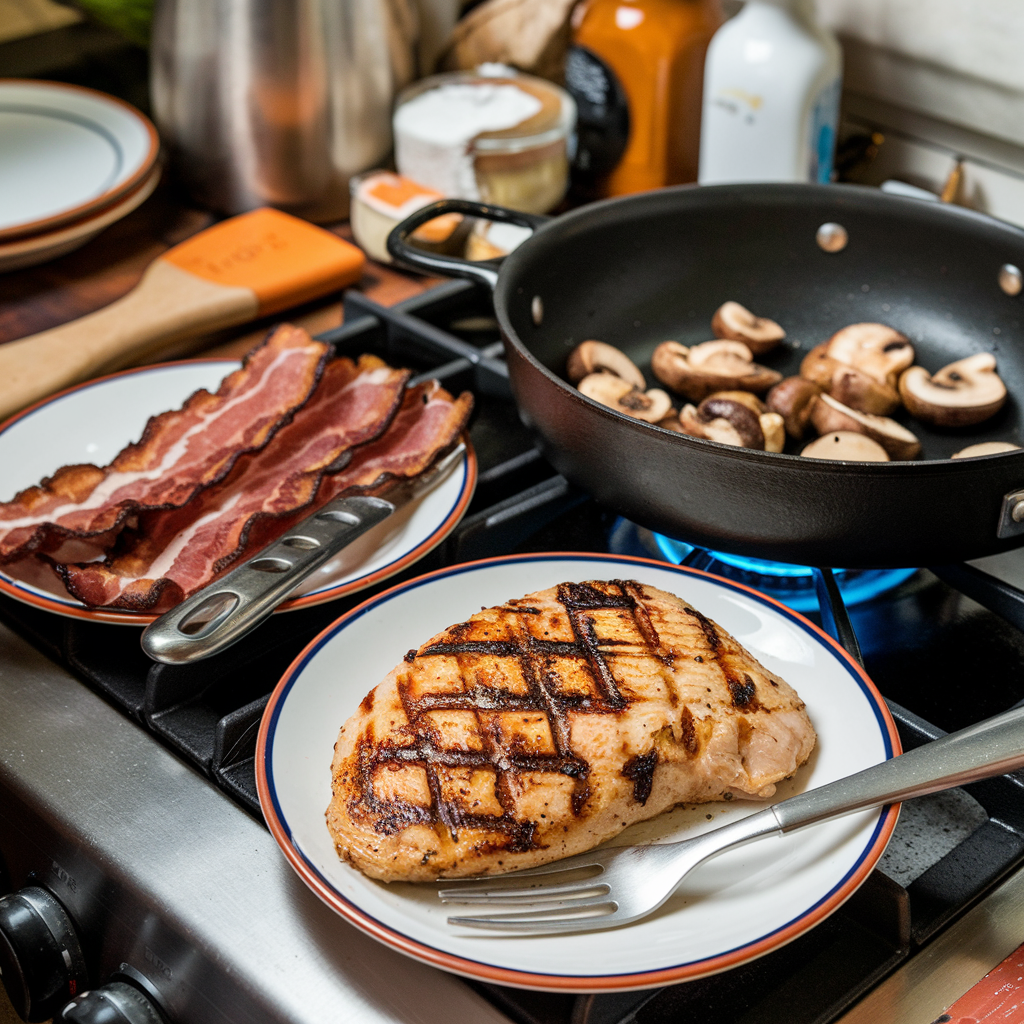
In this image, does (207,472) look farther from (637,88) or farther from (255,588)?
(637,88)

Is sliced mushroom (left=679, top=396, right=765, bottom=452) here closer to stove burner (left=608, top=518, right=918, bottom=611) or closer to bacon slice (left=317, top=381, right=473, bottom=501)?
stove burner (left=608, top=518, right=918, bottom=611)

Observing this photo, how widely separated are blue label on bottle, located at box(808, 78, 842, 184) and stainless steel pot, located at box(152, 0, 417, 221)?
1.92ft

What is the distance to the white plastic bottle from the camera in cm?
123

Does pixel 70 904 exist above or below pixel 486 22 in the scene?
below

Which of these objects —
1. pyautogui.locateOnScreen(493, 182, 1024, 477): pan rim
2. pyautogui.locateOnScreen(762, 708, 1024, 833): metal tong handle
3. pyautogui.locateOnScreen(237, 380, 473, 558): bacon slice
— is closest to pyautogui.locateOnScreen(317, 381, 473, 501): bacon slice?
pyautogui.locateOnScreen(237, 380, 473, 558): bacon slice

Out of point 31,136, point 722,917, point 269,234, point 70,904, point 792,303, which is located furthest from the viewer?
point 31,136

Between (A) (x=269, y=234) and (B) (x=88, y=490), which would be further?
(A) (x=269, y=234)

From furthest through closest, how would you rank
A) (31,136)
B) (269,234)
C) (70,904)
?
1. (31,136)
2. (269,234)
3. (70,904)

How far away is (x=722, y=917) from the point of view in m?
0.57

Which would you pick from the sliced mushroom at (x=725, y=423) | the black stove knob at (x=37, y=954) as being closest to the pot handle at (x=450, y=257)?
the sliced mushroom at (x=725, y=423)

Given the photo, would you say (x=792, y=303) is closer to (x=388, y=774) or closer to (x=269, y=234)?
(x=269, y=234)

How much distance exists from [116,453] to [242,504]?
184 millimetres

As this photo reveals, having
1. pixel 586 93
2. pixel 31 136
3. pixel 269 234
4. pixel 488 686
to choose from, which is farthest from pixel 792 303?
pixel 31 136

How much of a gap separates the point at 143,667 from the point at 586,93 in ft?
3.27
